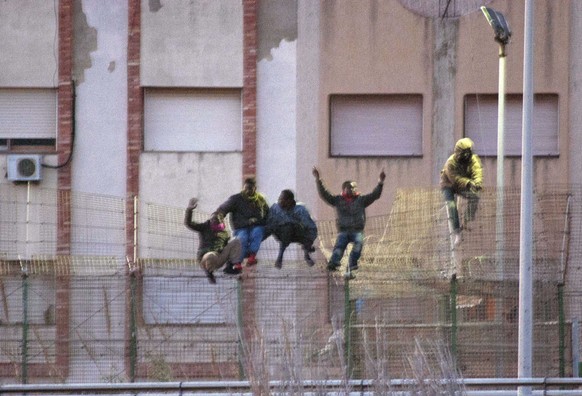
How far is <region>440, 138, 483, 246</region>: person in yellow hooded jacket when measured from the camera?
21109mm

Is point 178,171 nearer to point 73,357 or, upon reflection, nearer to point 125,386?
point 73,357

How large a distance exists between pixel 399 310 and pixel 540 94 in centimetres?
958

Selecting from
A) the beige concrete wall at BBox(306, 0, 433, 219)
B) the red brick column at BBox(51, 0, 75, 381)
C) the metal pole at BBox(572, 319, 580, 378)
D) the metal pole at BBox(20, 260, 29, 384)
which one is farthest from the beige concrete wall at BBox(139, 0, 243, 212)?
the metal pole at BBox(572, 319, 580, 378)

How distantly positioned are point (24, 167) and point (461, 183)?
35.5ft

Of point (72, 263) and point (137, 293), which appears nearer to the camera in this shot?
point (137, 293)

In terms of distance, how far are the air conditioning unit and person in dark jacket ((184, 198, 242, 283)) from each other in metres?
7.06

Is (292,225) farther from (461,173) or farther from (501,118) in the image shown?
(501,118)

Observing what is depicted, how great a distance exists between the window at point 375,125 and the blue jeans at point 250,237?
7161 millimetres

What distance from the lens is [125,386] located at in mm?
17406

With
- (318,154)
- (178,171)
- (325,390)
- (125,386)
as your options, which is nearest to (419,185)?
(318,154)

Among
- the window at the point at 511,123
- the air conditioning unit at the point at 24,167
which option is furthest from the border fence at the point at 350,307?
the window at the point at 511,123

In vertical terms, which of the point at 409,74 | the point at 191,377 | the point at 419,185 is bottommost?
the point at 191,377

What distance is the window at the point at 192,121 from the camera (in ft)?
99.6

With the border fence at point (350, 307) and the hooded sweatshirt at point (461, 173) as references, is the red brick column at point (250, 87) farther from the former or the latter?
the hooded sweatshirt at point (461, 173)
